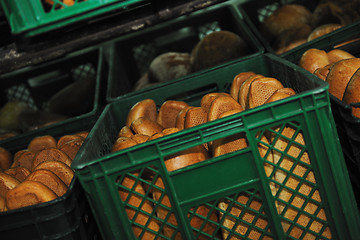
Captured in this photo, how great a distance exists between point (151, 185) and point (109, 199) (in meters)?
0.14

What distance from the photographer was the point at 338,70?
1.37m

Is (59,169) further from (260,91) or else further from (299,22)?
(299,22)

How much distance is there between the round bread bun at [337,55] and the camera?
158 centimetres

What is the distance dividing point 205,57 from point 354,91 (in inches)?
36.5

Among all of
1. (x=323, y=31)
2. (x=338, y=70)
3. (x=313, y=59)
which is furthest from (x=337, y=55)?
(x=323, y=31)

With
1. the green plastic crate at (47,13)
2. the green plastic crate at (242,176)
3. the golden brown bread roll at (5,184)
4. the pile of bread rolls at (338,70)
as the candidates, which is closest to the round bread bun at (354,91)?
the pile of bread rolls at (338,70)

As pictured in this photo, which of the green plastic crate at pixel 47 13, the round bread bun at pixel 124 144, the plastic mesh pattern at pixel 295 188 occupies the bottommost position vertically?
the plastic mesh pattern at pixel 295 188

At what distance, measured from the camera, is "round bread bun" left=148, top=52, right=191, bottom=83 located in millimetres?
2100

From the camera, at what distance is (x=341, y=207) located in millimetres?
1106

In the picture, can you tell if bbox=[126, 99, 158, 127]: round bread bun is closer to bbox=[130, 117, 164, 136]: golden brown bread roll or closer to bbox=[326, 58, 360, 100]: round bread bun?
bbox=[130, 117, 164, 136]: golden brown bread roll

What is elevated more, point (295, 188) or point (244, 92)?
point (244, 92)

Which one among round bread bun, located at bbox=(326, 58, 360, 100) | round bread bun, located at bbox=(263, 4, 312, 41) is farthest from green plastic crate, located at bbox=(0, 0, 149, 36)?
round bread bun, located at bbox=(263, 4, 312, 41)

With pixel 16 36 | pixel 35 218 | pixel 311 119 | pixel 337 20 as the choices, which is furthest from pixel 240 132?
pixel 337 20

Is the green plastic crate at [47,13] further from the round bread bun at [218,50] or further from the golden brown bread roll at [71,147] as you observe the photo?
the round bread bun at [218,50]
